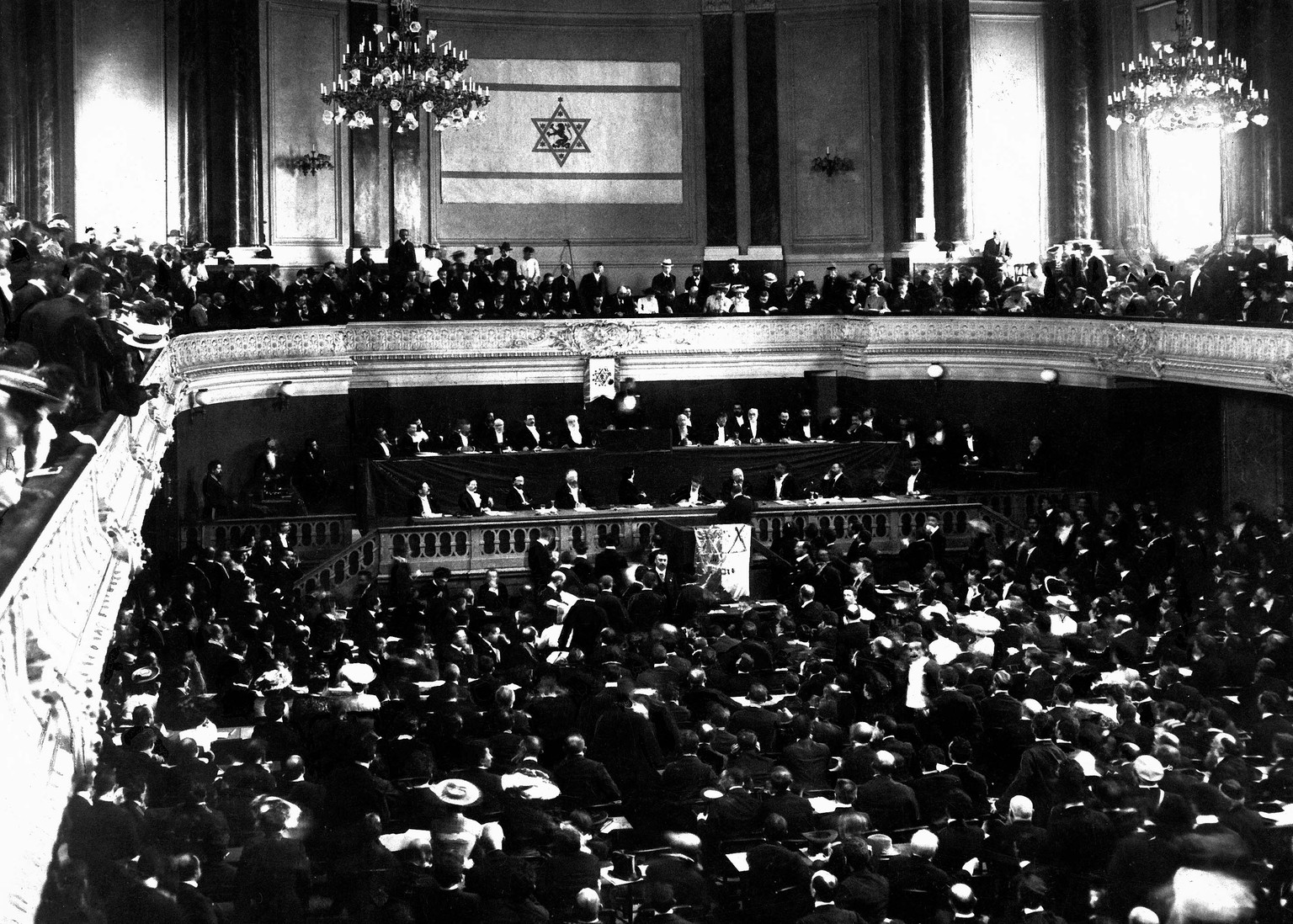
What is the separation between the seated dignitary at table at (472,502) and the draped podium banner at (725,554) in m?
3.94

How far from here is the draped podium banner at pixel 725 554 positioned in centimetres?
2170

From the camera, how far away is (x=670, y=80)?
30844 millimetres

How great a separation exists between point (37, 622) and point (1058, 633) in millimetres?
11894

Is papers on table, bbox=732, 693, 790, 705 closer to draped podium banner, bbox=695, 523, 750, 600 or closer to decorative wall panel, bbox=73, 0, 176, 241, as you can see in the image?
draped podium banner, bbox=695, 523, 750, 600

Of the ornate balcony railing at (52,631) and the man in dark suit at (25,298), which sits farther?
the man in dark suit at (25,298)

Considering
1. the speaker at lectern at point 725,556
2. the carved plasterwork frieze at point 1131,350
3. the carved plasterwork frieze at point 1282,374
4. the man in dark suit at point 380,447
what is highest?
the carved plasterwork frieze at point 1131,350

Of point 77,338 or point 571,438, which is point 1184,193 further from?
point 77,338

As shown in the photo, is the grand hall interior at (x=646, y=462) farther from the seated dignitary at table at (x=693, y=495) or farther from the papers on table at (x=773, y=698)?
the papers on table at (x=773, y=698)

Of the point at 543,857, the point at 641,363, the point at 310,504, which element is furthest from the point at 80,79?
the point at 543,857

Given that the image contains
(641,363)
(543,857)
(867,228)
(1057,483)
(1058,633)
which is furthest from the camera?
(867,228)

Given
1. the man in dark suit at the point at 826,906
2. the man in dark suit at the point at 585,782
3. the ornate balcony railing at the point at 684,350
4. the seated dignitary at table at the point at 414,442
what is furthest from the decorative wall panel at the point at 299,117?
the man in dark suit at the point at 826,906

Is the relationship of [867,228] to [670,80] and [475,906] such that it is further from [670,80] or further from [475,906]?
[475,906]

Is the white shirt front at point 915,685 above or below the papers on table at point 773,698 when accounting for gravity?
above

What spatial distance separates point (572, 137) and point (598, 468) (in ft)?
26.7
